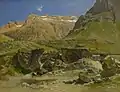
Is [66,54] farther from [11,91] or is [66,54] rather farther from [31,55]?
[11,91]

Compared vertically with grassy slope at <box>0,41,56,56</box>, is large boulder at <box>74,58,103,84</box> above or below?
below

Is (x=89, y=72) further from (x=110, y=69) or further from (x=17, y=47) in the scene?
(x=17, y=47)

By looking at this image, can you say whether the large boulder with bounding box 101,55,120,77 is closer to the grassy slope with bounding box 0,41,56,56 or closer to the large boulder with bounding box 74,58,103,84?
the large boulder with bounding box 74,58,103,84

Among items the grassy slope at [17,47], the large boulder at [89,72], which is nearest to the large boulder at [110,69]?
the large boulder at [89,72]

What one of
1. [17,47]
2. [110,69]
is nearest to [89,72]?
[110,69]

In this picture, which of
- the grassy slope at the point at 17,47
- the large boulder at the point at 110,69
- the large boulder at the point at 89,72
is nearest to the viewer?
the large boulder at the point at 89,72

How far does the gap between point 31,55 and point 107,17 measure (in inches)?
3481

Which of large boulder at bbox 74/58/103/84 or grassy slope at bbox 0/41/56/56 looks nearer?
large boulder at bbox 74/58/103/84

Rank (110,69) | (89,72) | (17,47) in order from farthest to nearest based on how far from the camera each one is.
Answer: (17,47), (89,72), (110,69)

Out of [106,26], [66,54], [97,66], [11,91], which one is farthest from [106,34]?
[11,91]

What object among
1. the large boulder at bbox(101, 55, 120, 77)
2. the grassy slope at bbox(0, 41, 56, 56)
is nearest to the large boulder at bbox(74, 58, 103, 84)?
the large boulder at bbox(101, 55, 120, 77)

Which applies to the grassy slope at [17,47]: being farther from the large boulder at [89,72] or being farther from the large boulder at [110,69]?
the large boulder at [110,69]

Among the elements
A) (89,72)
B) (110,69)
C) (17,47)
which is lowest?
(89,72)

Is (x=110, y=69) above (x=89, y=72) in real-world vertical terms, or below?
above
